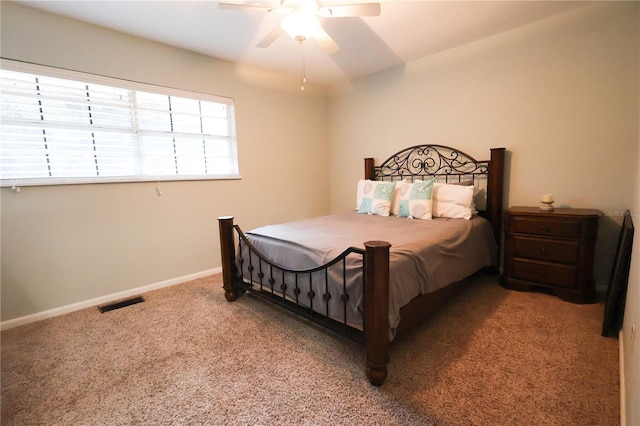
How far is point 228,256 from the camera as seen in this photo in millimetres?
2545

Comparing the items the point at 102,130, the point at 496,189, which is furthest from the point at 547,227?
the point at 102,130

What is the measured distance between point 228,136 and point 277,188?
3.10 feet

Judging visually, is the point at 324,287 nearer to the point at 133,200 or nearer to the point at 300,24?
the point at 300,24

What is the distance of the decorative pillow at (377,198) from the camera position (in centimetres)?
312

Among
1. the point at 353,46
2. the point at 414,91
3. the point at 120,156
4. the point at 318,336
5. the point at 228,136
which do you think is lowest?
the point at 318,336

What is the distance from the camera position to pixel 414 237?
2066 mm

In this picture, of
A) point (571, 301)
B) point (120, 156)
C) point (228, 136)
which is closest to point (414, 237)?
point (571, 301)

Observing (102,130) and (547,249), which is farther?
(102,130)

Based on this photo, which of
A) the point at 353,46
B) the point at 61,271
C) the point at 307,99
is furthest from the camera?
the point at 307,99

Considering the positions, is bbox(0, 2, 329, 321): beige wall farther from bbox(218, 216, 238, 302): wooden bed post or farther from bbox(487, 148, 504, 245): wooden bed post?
bbox(487, 148, 504, 245): wooden bed post

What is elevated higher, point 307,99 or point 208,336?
point 307,99

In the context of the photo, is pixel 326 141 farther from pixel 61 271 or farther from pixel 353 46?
pixel 61 271

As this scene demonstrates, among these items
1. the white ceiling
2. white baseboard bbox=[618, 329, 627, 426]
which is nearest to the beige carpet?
white baseboard bbox=[618, 329, 627, 426]

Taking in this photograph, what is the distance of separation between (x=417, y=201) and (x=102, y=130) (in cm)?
315
